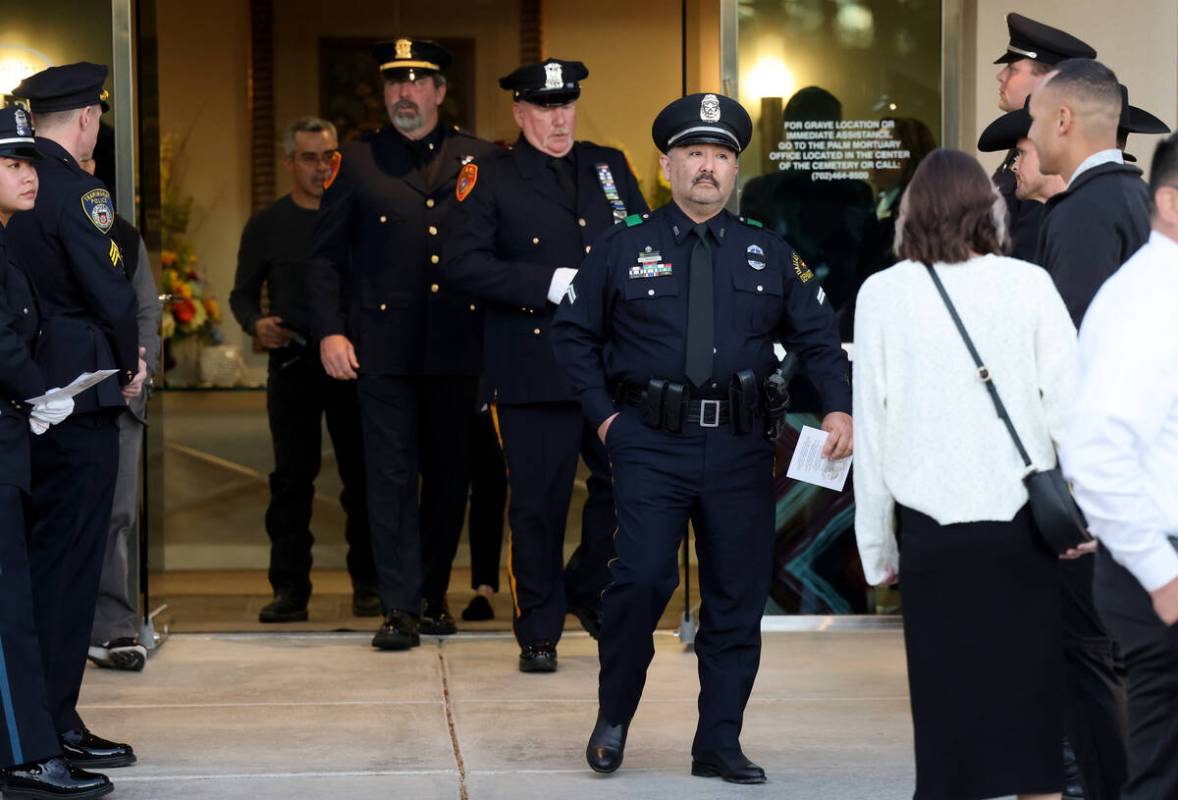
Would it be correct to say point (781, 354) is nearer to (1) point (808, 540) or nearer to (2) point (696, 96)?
(1) point (808, 540)

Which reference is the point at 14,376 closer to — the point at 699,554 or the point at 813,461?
the point at 699,554

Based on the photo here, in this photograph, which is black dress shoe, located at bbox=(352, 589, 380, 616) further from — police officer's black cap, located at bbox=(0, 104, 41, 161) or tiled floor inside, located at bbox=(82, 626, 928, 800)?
police officer's black cap, located at bbox=(0, 104, 41, 161)

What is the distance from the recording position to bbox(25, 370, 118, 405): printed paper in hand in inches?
175

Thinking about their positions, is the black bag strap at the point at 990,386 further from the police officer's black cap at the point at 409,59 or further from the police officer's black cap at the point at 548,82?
the police officer's black cap at the point at 409,59

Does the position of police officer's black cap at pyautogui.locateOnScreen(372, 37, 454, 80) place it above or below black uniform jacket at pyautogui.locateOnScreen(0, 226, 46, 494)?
above

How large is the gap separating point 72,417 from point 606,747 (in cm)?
164

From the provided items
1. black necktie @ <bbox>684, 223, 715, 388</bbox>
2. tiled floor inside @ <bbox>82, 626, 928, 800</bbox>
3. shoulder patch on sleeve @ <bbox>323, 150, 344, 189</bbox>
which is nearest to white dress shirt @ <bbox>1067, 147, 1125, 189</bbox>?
black necktie @ <bbox>684, 223, 715, 388</bbox>

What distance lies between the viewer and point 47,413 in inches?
176

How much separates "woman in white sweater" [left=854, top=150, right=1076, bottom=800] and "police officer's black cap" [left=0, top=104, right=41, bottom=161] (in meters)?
2.11

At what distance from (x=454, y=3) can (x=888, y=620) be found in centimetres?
436

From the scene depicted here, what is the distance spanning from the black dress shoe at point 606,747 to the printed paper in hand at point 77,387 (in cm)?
157

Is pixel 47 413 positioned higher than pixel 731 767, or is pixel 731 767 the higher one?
pixel 47 413

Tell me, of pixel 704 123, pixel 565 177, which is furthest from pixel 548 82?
pixel 704 123

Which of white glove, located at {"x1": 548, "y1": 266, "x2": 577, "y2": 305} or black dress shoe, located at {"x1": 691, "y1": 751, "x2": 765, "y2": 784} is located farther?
white glove, located at {"x1": 548, "y1": 266, "x2": 577, "y2": 305}
